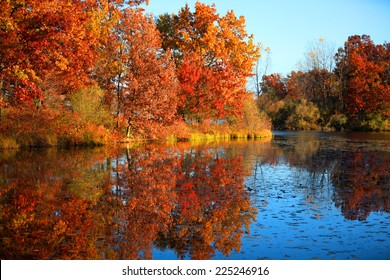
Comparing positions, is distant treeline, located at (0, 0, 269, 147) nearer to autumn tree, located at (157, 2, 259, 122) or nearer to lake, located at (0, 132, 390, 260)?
autumn tree, located at (157, 2, 259, 122)

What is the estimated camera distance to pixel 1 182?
13.9 meters

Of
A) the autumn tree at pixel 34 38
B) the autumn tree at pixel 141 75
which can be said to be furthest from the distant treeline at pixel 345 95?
the autumn tree at pixel 34 38

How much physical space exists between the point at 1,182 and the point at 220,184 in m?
6.69

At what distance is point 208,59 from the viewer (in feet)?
141

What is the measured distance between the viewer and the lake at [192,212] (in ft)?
24.2

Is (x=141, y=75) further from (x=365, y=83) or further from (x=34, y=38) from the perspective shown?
(x=365, y=83)

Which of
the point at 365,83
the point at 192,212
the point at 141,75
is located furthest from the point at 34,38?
the point at 365,83

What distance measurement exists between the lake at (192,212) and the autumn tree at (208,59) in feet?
74.4

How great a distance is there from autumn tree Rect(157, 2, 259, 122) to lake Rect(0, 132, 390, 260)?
22.7m

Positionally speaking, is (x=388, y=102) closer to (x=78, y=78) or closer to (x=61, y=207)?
(x=78, y=78)

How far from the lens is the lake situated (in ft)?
24.2

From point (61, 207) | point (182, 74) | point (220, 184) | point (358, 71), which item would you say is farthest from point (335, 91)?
point (61, 207)

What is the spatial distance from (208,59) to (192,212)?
34.4 metres

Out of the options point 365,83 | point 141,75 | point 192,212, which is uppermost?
point 365,83
